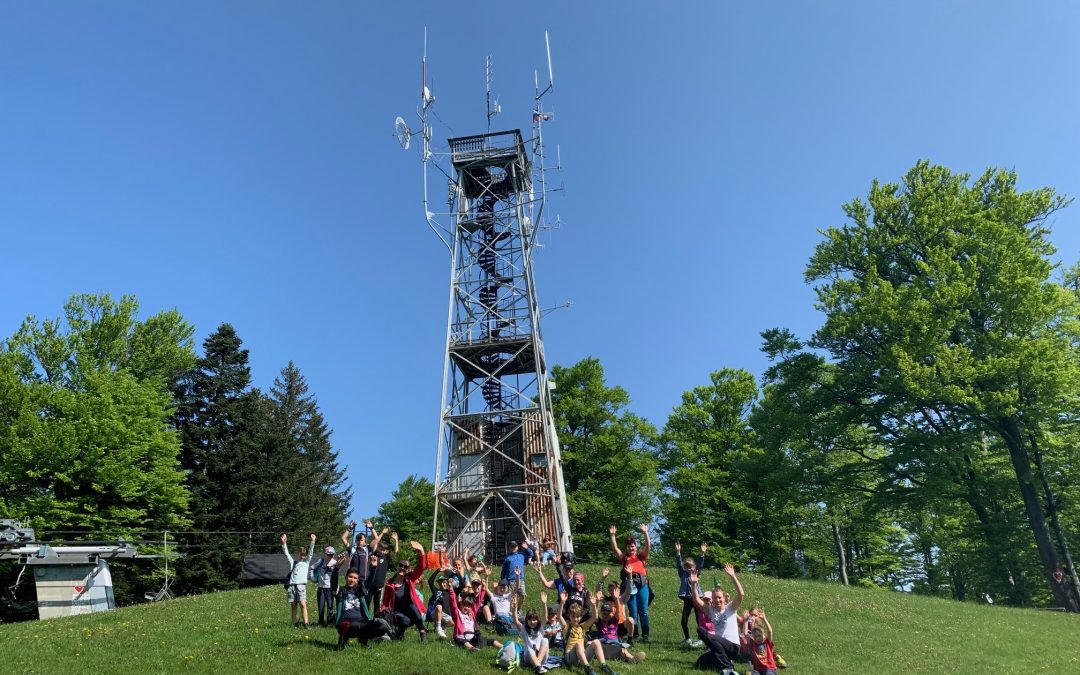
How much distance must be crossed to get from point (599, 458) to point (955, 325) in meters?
17.7

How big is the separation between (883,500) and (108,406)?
3181 centimetres

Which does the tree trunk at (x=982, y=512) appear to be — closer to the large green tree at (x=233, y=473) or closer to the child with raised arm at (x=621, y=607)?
the child with raised arm at (x=621, y=607)

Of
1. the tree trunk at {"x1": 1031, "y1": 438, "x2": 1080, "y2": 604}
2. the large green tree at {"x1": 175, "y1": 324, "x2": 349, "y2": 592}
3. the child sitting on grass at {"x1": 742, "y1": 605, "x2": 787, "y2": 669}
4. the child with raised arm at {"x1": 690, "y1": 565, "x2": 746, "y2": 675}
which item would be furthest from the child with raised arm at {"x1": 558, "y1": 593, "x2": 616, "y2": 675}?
the large green tree at {"x1": 175, "y1": 324, "x2": 349, "y2": 592}

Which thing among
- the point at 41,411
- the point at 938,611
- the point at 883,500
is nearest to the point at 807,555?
the point at 883,500

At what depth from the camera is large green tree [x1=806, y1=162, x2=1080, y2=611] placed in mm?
24422

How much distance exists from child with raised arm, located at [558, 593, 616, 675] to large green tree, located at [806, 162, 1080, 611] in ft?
56.2

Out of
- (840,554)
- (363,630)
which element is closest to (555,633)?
(363,630)

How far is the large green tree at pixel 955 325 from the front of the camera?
24422 mm

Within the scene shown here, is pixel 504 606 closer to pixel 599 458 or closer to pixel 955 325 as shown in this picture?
pixel 955 325

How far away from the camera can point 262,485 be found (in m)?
42.1

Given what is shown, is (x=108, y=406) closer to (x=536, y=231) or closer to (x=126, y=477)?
(x=126, y=477)

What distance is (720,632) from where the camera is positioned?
12.3 metres

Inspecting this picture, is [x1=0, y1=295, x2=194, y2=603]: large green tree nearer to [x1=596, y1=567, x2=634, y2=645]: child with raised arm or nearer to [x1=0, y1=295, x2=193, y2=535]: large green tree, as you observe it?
[x1=0, y1=295, x2=193, y2=535]: large green tree

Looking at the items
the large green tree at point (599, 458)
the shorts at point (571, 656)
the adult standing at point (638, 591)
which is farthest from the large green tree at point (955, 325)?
the shorts at point (571, 656)
